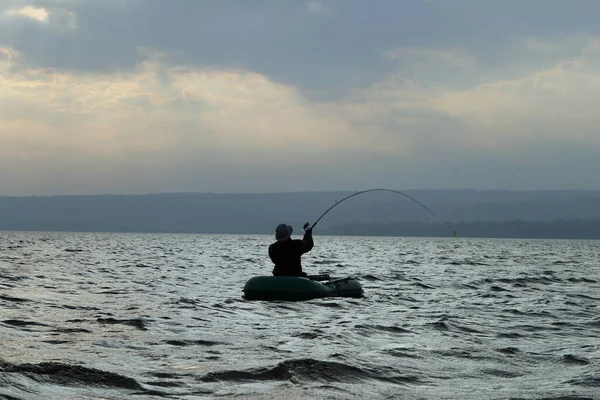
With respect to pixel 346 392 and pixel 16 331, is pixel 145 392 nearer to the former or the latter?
pixel 346 392

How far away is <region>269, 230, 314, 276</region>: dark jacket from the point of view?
16281 millimetres

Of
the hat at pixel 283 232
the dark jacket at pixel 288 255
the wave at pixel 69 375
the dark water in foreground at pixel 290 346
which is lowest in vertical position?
the dark water in foreground at pixel 290 346

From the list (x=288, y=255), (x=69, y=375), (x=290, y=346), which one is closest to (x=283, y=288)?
(x=288, y=255)

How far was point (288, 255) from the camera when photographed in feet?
54.1

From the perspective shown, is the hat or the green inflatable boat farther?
the hat

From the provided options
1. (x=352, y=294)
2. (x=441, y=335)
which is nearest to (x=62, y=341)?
(x=441, y=335)

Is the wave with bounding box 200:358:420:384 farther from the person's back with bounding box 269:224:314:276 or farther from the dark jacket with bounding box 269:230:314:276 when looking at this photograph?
the dark jacket with bounding box 269:230:314:276

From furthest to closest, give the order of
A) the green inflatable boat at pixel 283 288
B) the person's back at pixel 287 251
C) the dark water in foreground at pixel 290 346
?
the person's back at pixel 287 251, the green inflatable boat at pixel 283 288, the dark water in foreground at pixel 290 346

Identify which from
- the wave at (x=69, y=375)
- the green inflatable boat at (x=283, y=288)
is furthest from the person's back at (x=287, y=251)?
the wave at (x=69, y=375)

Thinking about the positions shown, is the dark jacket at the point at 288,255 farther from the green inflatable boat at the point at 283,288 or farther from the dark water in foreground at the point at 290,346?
the dark water in foreground at the point at 290,346

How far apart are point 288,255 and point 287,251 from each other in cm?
11

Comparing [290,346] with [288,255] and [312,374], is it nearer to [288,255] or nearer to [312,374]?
[312,374]

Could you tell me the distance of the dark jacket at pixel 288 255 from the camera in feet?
53.4

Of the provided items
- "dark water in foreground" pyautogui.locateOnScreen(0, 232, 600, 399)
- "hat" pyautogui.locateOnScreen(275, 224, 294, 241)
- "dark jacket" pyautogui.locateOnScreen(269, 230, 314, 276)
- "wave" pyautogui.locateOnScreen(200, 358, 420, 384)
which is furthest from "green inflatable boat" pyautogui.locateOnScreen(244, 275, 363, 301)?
"wave" pyautogui.locateOnScreen(200, 358, 420, 384)
